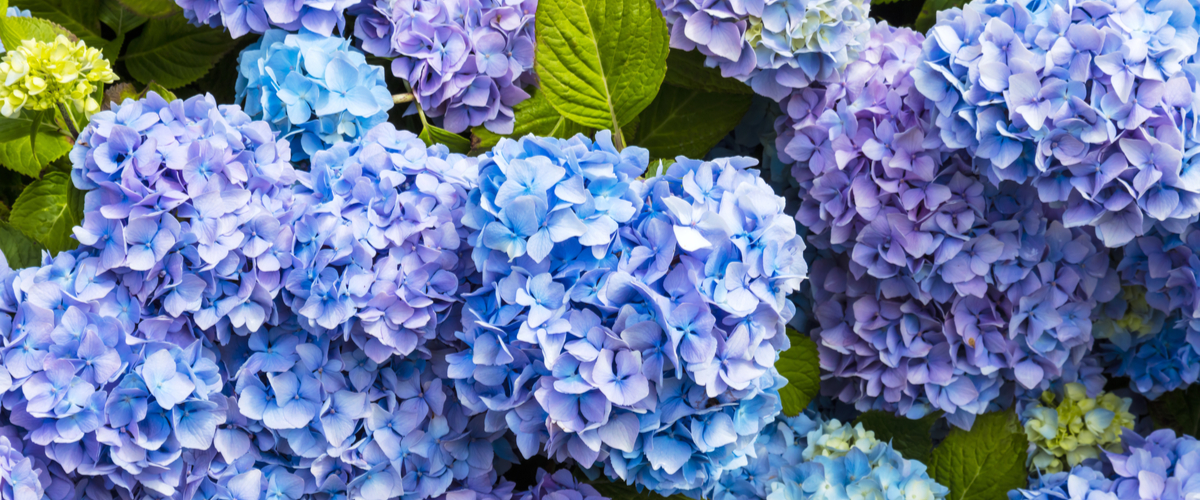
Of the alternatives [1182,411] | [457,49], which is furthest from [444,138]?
[1182,411]

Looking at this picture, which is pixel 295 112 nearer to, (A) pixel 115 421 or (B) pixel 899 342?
(A) pixel 115 421

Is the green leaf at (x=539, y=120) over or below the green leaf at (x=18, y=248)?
over

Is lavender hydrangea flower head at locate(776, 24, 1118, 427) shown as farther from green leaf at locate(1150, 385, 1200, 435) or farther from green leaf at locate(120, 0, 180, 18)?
green leaf at locate(120, 0, 180, 18)

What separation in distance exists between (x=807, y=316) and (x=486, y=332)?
46cm

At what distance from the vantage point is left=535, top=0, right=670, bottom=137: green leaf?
2.72 ft

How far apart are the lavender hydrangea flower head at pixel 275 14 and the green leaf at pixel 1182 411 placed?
95 centimetres

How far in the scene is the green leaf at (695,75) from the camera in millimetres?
946

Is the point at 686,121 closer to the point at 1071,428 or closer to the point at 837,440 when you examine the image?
the point at 837,440

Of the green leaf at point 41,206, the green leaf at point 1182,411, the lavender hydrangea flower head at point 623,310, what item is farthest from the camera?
the green leaf at point 1182,411

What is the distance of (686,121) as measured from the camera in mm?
1000

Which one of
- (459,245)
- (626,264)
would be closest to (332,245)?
(459,245)

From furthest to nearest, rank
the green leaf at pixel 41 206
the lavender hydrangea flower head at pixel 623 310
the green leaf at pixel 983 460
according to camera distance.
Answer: the green leaf at pixel 983 460 < the green leaf at pixel 41 206 < the lavender hydrangea flower head at pixel 623 310

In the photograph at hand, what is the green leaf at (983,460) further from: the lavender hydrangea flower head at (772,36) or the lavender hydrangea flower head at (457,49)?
the lavender hydrangea flower head at (457,49)

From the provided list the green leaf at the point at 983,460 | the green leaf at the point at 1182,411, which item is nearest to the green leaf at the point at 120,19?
the green leaf at the point at 983,460
